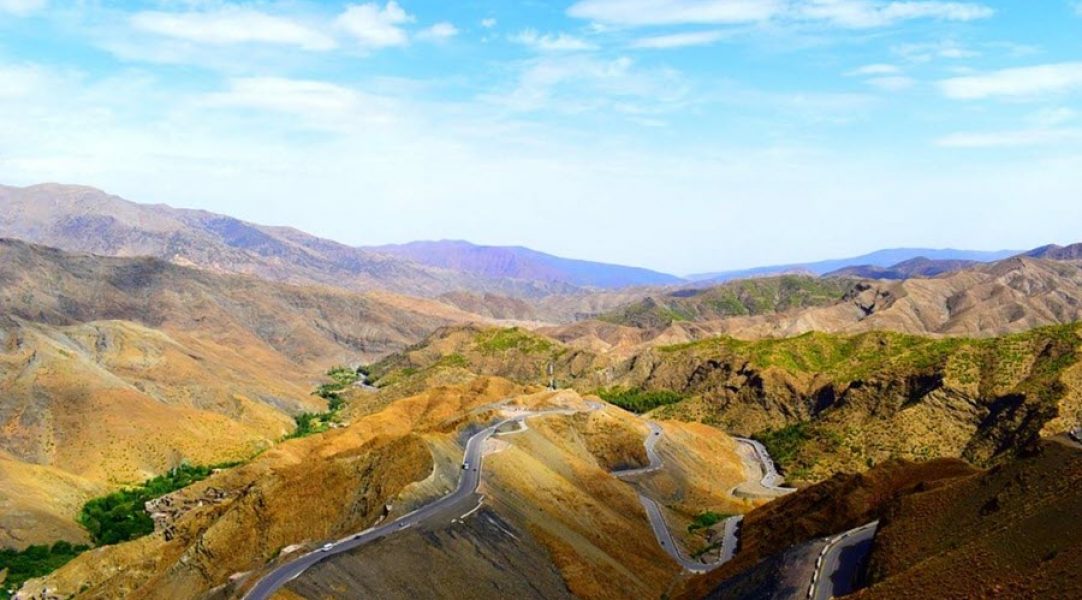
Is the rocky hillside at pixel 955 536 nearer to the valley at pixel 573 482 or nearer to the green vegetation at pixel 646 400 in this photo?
the valley at pixel 573 482

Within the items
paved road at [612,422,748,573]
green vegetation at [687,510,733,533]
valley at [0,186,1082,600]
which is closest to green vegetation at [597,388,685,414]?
valley at [0,186,1082,600]

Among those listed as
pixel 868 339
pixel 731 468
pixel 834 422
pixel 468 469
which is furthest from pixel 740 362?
pixel 468 469

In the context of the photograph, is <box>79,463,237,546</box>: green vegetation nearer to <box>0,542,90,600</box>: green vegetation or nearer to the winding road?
<box>0,542,90,600</box>: green vegetation

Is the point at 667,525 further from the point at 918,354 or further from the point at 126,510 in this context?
the point at 126,510

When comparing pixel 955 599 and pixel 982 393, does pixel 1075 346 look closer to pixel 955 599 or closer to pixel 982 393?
pixel 982 393

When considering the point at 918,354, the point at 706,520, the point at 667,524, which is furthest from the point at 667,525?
the point at 918,354

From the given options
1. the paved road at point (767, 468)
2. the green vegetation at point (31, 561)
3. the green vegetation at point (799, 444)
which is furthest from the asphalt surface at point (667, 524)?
the green vegetation at point (31, 561)
